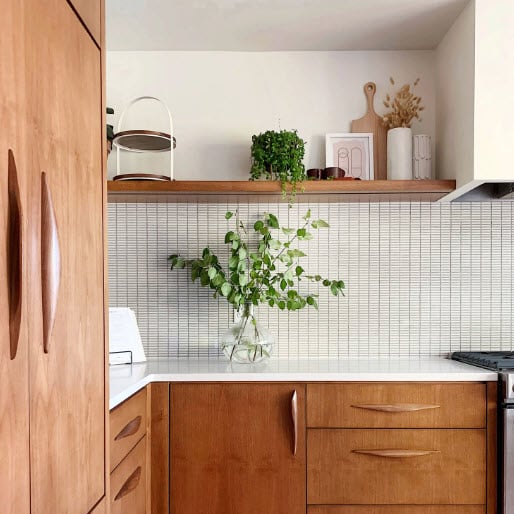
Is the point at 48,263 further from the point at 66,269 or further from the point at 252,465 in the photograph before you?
the point at 252,465

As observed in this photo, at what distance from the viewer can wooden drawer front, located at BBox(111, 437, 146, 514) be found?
1635mm

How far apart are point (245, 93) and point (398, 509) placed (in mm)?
1901

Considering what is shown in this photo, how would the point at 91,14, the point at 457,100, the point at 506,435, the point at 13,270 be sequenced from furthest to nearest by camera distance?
the point at 457,100 < the point at 506,435 < the point at 91,14 < the point at 13,270

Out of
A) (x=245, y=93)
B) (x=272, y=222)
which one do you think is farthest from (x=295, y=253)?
(x=245, y=93)

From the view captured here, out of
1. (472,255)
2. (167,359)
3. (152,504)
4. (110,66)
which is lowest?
(152,504)

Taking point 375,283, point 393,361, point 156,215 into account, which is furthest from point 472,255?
point 156,215

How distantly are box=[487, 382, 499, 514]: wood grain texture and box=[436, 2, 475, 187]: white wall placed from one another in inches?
32.5

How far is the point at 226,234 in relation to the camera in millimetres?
2502

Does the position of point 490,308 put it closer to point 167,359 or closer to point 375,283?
point 375,283

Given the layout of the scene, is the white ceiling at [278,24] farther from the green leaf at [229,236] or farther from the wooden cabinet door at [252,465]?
the wooden cabinet door at [252,465]

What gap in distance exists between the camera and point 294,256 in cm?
244

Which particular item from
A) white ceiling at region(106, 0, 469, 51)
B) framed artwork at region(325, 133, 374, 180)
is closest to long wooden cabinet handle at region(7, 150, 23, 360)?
white ceiling at region(106, 0, 469, 51)

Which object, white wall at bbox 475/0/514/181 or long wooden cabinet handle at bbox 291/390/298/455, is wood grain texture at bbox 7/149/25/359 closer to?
long wooden cabinet handle at bbox 291/390/298/455

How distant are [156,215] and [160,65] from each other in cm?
71
